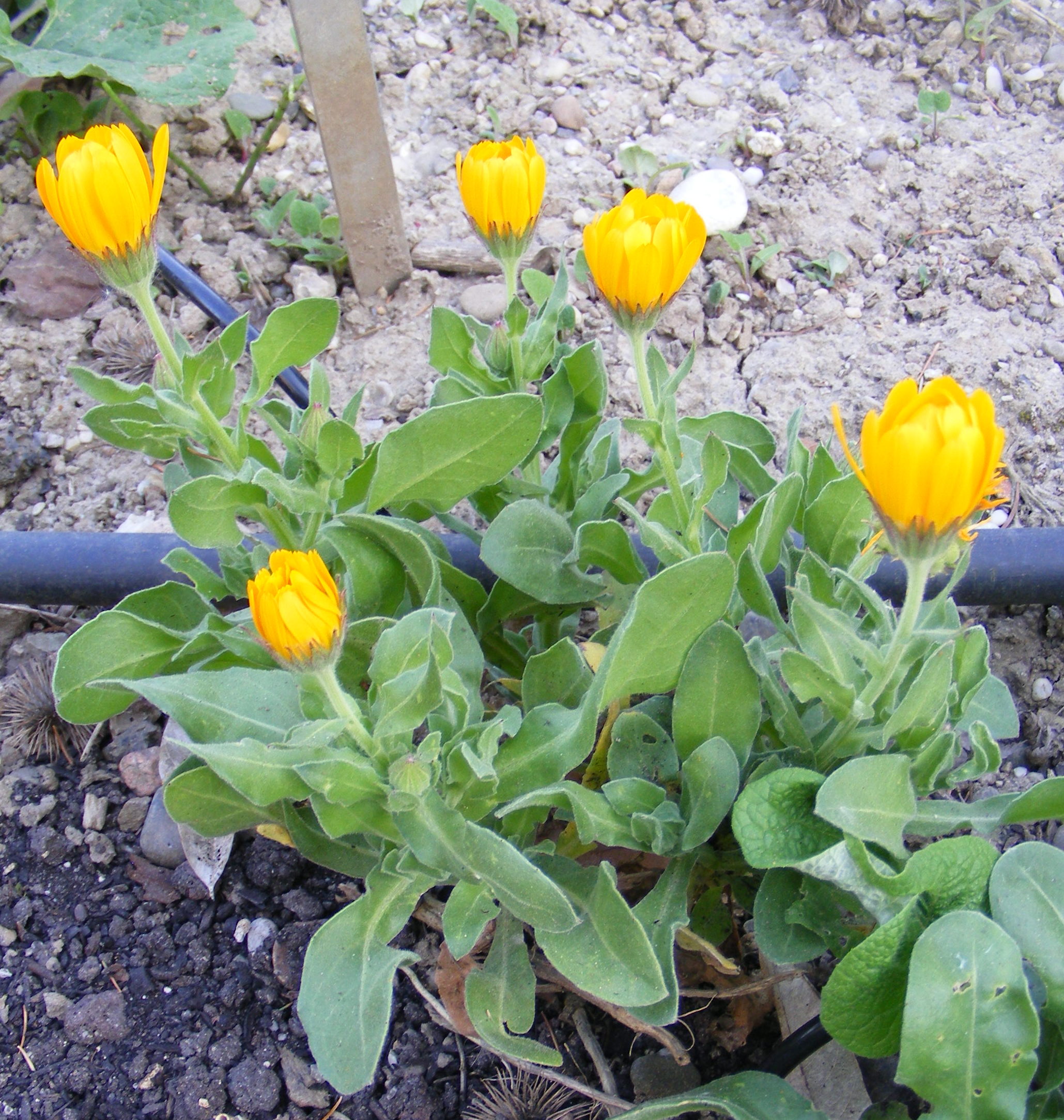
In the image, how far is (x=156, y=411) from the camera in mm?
1762

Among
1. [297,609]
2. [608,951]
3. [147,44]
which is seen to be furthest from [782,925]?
[147,44]

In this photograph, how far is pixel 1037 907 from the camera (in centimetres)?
150

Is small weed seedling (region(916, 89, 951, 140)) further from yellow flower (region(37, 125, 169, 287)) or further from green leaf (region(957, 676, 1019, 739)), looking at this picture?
yellow flower (region(37, 125, 169, 287))

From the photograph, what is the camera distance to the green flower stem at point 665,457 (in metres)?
1.67

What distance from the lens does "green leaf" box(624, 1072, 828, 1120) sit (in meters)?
1.58

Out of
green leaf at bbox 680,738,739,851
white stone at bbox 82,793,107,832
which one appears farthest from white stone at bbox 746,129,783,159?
white stone at bbox 82,793,107,832

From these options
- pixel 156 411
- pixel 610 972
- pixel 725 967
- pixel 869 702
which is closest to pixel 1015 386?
pixel 869 702

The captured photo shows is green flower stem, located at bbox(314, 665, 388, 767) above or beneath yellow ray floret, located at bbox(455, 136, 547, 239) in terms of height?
beneath

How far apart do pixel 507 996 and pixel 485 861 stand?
1.15 ft

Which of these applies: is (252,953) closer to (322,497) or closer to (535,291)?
(322,497)

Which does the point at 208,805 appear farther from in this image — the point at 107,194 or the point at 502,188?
the point at 502,188

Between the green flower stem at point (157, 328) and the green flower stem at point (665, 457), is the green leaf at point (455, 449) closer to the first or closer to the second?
the green flower stem at point (665, 457)

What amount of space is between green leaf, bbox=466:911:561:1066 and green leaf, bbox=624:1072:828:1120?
18cm

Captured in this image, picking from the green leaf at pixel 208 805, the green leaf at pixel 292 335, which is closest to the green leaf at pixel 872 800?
the green leaf at pixel 208 805
